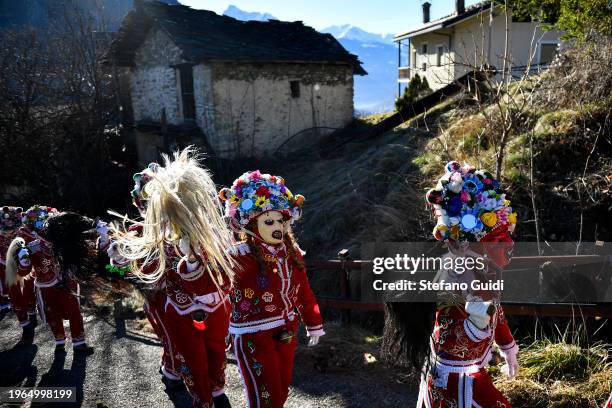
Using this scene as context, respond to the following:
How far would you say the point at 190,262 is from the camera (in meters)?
3.32

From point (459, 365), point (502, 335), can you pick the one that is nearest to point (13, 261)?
point (459, 365)

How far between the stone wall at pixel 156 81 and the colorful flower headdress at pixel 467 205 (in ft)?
40.9

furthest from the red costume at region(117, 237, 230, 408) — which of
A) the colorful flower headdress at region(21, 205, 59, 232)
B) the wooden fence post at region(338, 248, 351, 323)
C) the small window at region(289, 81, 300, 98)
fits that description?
the small window at region(289, 81, 300, 98)

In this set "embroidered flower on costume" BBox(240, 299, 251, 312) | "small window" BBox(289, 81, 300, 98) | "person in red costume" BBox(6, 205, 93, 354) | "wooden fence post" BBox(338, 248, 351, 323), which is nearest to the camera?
"embroidered flower on costume" BBox(240, 299, 251, 312)

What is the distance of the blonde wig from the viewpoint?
16.6ft

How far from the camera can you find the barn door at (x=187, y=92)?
1420cm

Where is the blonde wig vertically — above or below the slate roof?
below

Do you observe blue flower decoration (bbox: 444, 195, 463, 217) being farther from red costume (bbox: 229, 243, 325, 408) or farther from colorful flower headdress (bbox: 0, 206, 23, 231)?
colorful flower headdress (bbox: 0, 206, 23, 231)

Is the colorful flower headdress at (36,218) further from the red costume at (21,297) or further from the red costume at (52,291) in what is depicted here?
the red costume at (21,297)

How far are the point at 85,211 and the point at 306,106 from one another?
7.56 meters

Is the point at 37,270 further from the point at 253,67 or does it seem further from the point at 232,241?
the point at 253,67

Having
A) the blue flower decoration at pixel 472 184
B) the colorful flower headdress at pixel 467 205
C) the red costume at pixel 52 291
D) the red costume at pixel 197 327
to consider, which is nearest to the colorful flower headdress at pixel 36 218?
the red costume at pixel 52 291

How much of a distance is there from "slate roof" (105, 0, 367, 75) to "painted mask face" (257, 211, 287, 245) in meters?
10.4

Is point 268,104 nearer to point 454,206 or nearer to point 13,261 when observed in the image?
point 13,261
